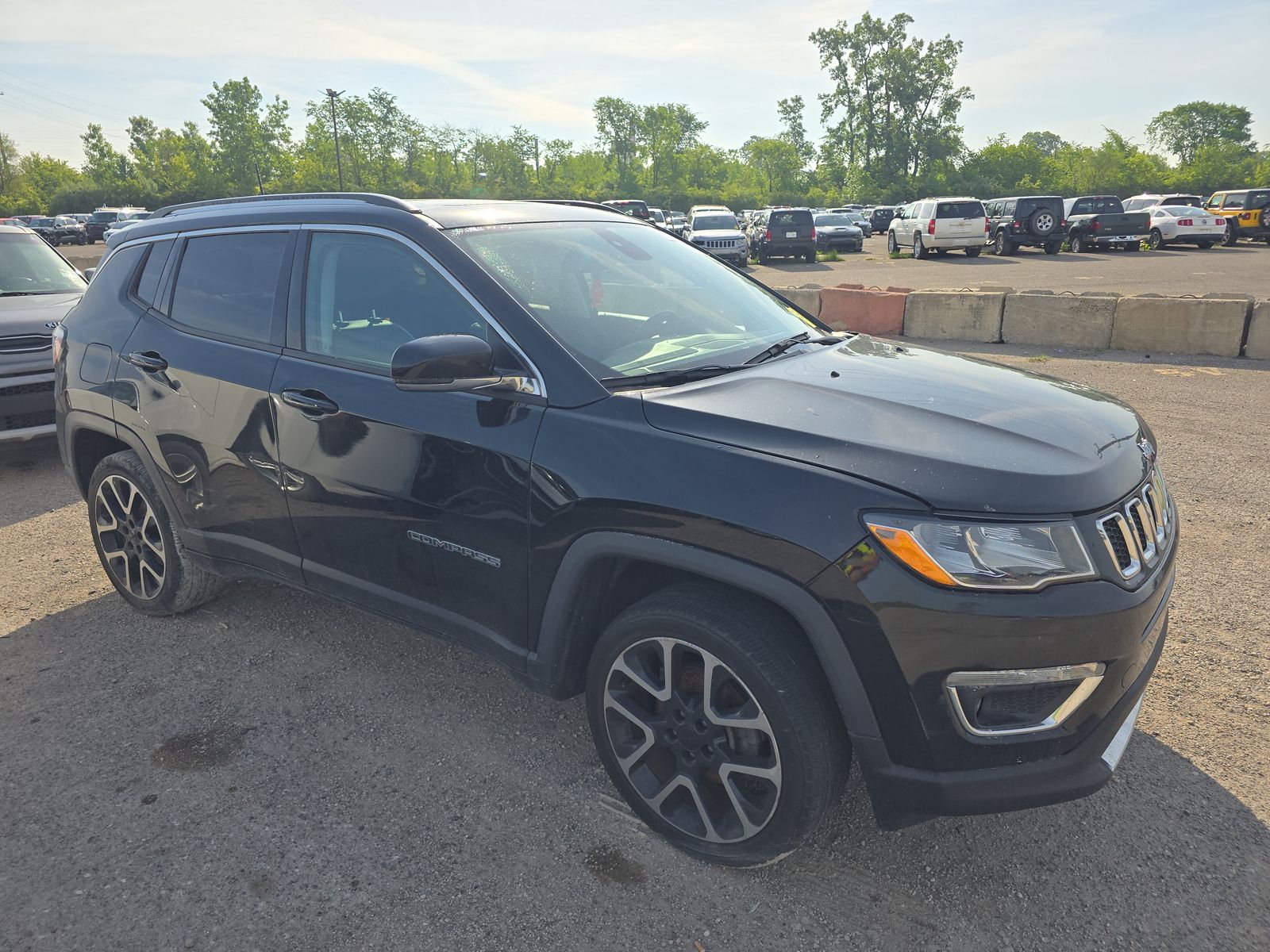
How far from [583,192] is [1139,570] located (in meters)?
93.3

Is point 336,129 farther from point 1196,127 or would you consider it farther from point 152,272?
point 1196,127

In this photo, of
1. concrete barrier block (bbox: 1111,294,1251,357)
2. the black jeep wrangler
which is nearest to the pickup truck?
the black jeep wrangler

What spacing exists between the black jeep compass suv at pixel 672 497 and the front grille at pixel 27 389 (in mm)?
3265

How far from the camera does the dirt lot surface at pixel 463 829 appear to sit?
226 cm

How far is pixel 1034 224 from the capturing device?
2756cm

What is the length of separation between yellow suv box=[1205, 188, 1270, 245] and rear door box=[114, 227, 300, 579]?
3427 cm

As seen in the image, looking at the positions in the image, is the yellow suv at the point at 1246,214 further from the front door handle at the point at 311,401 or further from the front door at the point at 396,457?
the front door handle at the point at 311,401

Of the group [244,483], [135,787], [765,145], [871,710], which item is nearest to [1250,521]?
[871,710]

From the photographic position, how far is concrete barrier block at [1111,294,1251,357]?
9250 mm

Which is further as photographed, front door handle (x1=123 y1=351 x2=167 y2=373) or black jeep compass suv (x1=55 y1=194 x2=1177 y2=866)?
front door handle (x1=123 y1=351 x2=167 y2=373)

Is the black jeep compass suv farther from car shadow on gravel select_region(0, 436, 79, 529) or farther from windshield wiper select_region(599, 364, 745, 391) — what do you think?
car shadow on gravel select_region(0, 436, 79, 529)

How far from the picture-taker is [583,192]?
90.1 metres

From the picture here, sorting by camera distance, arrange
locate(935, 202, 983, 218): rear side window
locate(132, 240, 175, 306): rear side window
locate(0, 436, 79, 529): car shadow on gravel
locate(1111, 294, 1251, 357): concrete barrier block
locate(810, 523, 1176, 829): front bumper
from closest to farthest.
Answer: locate(810, 523, 1176, 829): front bumper < locate(132, 240, 175, 306): rear side window < locate(0, 436, 79, 529): car shadow on gravel < locate(1111, 294, 1251, 357): concrete barrier block < locate(935, 202, 983, 218): rear side window

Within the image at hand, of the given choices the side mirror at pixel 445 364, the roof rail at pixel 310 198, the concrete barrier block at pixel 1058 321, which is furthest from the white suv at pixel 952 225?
the side mirror at pixel 445 364
